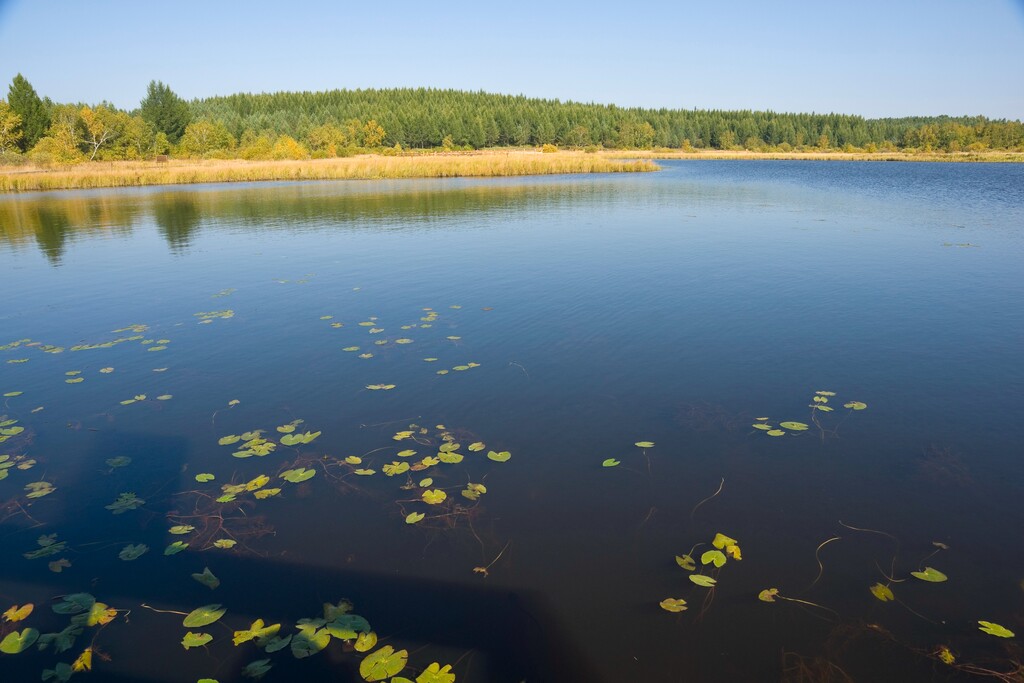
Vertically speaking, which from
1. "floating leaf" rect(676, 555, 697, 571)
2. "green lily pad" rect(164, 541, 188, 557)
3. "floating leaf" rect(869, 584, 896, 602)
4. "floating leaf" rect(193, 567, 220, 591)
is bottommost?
"floating leaf" rect(193, 567, 220, 591)

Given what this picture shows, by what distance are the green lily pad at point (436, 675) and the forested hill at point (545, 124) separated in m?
113

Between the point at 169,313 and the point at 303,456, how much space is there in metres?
8.18

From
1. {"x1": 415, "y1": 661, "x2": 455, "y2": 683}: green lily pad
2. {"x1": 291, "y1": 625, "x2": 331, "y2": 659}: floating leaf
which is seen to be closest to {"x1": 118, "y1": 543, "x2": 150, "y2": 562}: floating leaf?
{"x1": 291, "y1": 625, "x2": 331, "y2": 659}: floating leaf

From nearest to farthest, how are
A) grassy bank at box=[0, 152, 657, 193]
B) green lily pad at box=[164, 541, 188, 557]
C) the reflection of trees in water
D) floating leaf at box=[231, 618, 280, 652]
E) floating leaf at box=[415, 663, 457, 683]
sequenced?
floating leaf at box=[415, 663, 457, 683] < floating leaf at box=[231, 618, 280, 652] < green lily pad at box=[164, 541, 188, 557] < the reflection of trees in water < grassy bank at box=[0, 152, 657, 193]

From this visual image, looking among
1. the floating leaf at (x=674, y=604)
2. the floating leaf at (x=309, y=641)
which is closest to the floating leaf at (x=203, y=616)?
the floating leaf at (x=309, y=641)

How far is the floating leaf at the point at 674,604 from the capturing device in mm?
4578

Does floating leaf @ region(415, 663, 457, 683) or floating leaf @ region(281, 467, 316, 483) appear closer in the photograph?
floating leaf @ region(415, 663, 457, 683)

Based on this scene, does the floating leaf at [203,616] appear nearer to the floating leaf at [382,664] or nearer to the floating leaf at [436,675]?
the floating leaf at [382,664]

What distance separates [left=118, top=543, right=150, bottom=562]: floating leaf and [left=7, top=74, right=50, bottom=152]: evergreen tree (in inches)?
3623

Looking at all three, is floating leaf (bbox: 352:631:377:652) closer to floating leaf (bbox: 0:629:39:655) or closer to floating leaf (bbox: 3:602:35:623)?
floating leaf (bbox: 0:629:39:655)

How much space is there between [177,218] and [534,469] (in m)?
29.9

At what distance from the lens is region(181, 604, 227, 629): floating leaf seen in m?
4.52

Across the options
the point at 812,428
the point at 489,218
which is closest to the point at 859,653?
the point at 812,428

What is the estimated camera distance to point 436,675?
4023 mm
